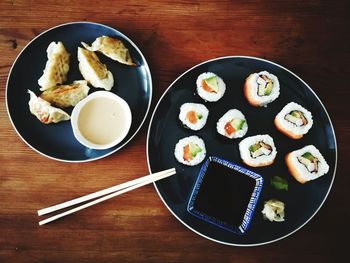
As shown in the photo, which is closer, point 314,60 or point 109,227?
point 109,227

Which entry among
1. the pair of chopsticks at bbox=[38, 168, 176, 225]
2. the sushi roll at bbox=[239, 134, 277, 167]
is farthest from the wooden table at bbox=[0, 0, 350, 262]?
the sushi roll at bbox=[239, 134, 277, 167]

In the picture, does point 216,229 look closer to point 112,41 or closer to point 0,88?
point 112,41

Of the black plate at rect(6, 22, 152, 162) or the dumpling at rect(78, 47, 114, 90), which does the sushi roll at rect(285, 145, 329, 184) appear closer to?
the black plate at rect(6, 22, 152, 162)

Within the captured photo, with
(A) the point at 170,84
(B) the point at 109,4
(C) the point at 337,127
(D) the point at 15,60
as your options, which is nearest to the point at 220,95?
(A) the point at 170,84

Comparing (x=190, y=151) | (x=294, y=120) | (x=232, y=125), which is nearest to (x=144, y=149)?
(x=190, y=151)

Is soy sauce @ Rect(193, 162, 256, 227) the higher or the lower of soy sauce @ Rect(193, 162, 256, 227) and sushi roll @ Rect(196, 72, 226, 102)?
the lower

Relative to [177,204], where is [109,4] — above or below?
above
